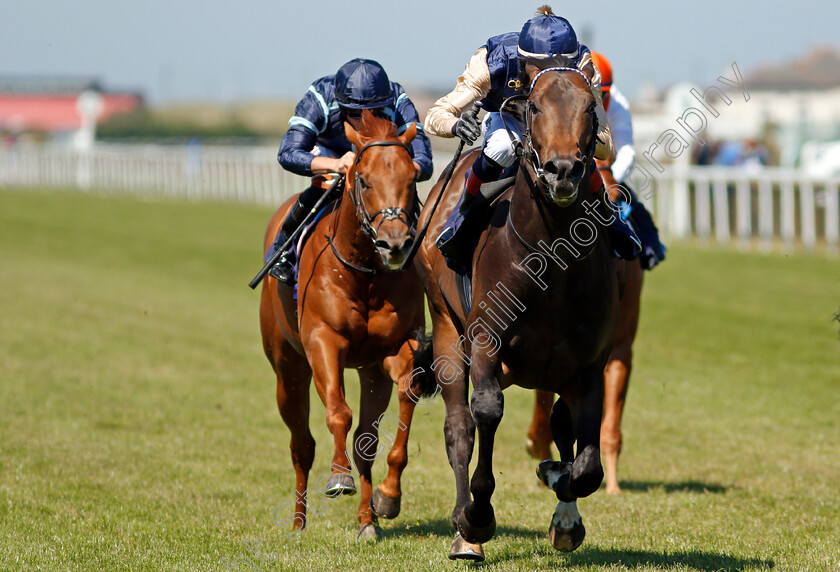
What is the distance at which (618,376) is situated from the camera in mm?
6949

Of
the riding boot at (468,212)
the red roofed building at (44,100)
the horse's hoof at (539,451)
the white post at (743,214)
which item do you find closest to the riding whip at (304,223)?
the riding boot at (468,212)

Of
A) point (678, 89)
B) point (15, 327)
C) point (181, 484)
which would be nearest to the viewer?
point (181, 484)

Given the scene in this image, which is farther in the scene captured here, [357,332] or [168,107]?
[168,107]

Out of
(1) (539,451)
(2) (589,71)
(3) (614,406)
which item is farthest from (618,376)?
(2) (589,71)

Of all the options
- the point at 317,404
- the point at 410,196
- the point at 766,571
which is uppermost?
the point at 410,196

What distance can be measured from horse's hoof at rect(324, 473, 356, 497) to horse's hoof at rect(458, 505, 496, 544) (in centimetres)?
75

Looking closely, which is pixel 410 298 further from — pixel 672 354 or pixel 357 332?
pixel 672 354

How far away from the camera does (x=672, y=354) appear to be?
39.1 feet

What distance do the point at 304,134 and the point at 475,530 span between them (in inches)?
102

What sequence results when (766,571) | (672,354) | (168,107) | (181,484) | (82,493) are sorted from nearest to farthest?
(766,571) < (82,493) < (181,484) < (672,354) < (168,107)

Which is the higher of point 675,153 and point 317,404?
point 675,153

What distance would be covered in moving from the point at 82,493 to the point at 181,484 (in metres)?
0.65

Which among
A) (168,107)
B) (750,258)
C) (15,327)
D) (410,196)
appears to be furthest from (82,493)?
(168,107)

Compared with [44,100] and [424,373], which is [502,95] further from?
[44,100]
